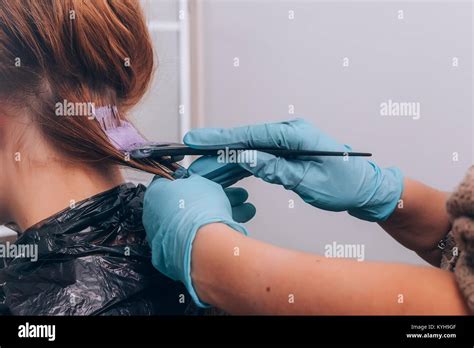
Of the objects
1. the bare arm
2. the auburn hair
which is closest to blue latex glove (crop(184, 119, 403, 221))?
the auburn hair

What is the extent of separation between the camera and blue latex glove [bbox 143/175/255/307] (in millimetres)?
842

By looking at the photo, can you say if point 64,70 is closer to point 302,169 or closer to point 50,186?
point 50,186

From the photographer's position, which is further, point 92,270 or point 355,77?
point 355,77

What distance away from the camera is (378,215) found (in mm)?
1128

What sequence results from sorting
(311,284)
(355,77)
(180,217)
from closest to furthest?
(311,284), (180,217), (355,77)

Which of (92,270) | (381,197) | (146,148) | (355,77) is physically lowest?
(92,270)

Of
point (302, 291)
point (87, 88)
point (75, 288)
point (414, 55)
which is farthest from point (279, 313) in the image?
point (414, 55)

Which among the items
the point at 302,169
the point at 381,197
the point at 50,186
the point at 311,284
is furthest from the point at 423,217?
the point at 50,186

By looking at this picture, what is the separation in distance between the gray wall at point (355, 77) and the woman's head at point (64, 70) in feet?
0.97

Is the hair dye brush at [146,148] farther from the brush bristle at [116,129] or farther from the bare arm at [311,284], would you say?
the bare arm at [311,284]

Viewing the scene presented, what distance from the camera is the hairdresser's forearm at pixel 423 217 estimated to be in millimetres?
1146

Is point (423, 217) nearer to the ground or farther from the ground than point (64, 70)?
nearer to the ground

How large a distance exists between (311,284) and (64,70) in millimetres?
668

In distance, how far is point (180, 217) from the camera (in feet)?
2.86
